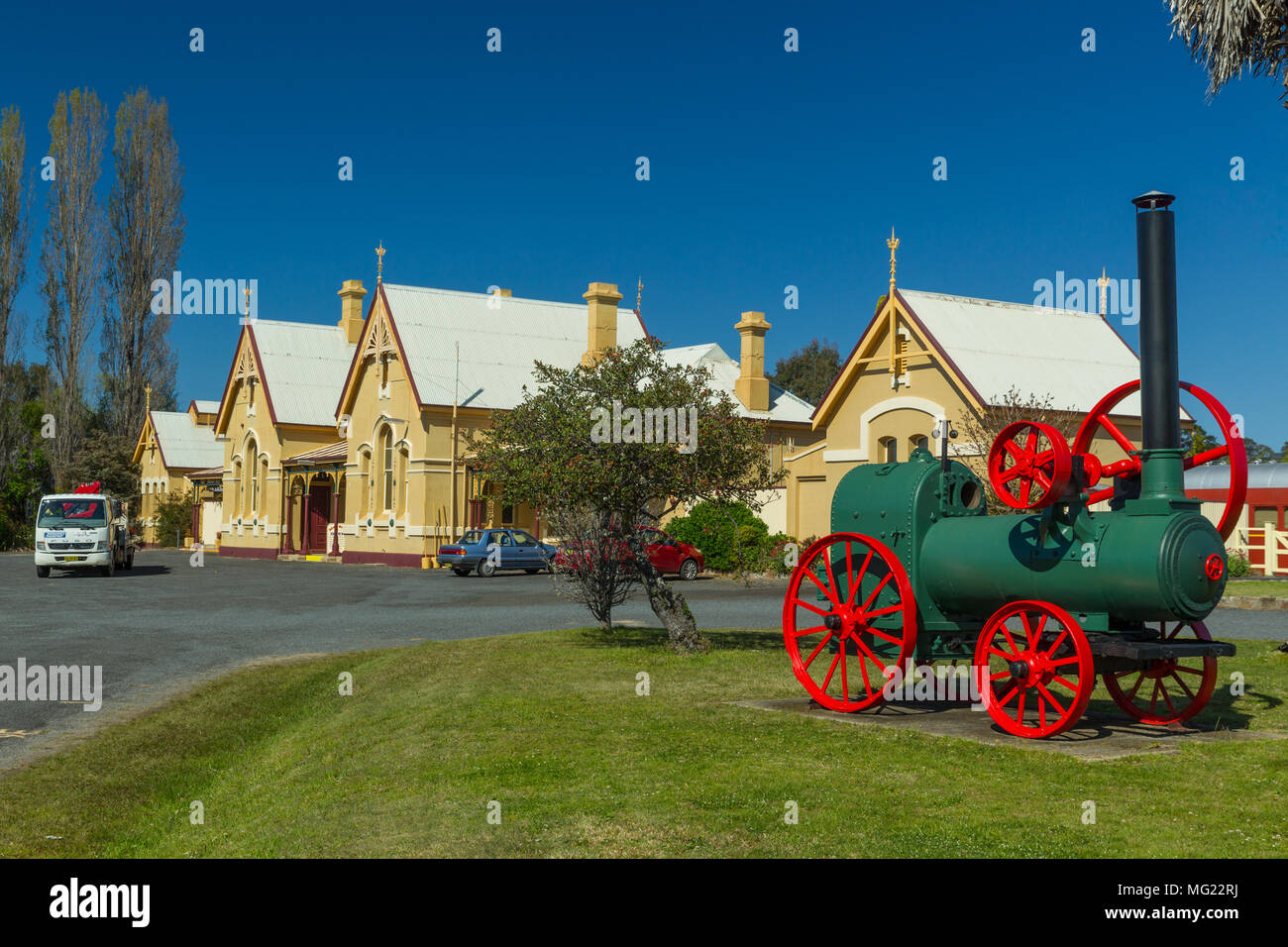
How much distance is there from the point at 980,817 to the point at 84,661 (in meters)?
12.3

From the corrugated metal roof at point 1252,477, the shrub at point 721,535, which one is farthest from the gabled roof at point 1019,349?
the corrugated metal roof at point 1252,477

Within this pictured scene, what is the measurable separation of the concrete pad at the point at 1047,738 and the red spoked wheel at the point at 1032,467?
1.79 metres

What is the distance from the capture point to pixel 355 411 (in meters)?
48.4

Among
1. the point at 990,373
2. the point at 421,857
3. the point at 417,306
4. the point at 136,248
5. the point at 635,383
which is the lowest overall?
the point at 421,857

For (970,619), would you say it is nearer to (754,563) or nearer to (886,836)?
(886,836)

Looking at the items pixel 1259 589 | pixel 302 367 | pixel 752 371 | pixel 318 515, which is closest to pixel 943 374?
pixel 1259 589

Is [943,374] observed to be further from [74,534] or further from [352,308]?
[352,308]

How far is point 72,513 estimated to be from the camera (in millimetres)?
35188

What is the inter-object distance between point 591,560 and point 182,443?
56.9m

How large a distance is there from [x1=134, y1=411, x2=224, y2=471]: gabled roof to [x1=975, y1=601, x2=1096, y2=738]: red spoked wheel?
62.2m
